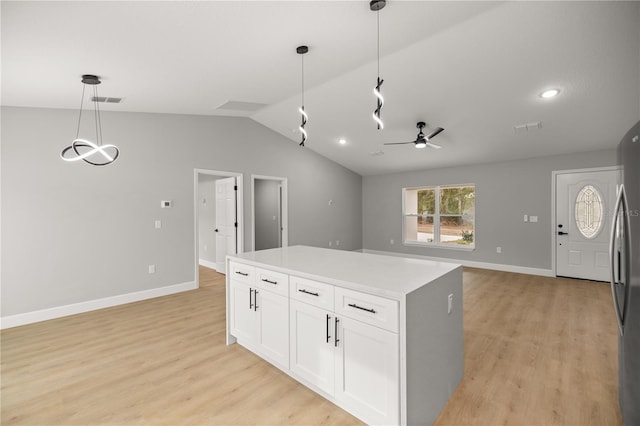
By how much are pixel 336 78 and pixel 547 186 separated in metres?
4.52

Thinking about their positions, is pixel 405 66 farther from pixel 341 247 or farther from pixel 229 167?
pixel 341 247

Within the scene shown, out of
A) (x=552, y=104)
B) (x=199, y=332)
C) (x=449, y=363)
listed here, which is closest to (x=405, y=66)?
(x=552, y=104)

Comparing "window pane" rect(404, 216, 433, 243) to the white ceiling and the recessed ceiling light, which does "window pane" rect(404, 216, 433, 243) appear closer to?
the white ceiling

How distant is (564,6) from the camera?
8.09 feet

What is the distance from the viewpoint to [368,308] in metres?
1.76

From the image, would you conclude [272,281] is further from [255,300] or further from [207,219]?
[207,219]

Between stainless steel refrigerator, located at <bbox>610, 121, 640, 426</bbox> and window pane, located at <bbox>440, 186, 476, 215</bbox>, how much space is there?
5270mm

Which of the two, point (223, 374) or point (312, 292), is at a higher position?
point (312, 292)

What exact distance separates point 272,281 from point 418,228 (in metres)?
6.09

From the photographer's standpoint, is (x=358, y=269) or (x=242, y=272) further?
(x=242, y=272)

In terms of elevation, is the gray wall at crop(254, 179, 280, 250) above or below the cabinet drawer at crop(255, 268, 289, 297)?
above

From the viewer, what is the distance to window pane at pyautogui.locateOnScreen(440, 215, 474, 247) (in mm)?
6871

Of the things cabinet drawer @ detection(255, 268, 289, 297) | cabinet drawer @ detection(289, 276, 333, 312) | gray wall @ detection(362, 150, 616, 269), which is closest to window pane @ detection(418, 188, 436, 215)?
gray wall @ detection(362, 150, 616, 269)

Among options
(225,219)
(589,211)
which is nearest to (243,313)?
(225,219)
